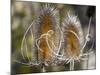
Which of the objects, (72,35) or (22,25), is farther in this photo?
(72,35)

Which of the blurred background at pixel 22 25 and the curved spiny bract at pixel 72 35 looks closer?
the blurred background at pixel 22 25

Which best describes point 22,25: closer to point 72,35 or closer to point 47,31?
point 47,31

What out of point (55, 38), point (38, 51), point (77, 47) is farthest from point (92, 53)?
point (38, 51)

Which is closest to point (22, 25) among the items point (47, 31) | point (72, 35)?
point (47, 31)

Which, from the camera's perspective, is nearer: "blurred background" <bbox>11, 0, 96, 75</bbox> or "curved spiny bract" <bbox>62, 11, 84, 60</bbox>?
"blurred background" <bbox>11, 0, 96, 75</bbox>
